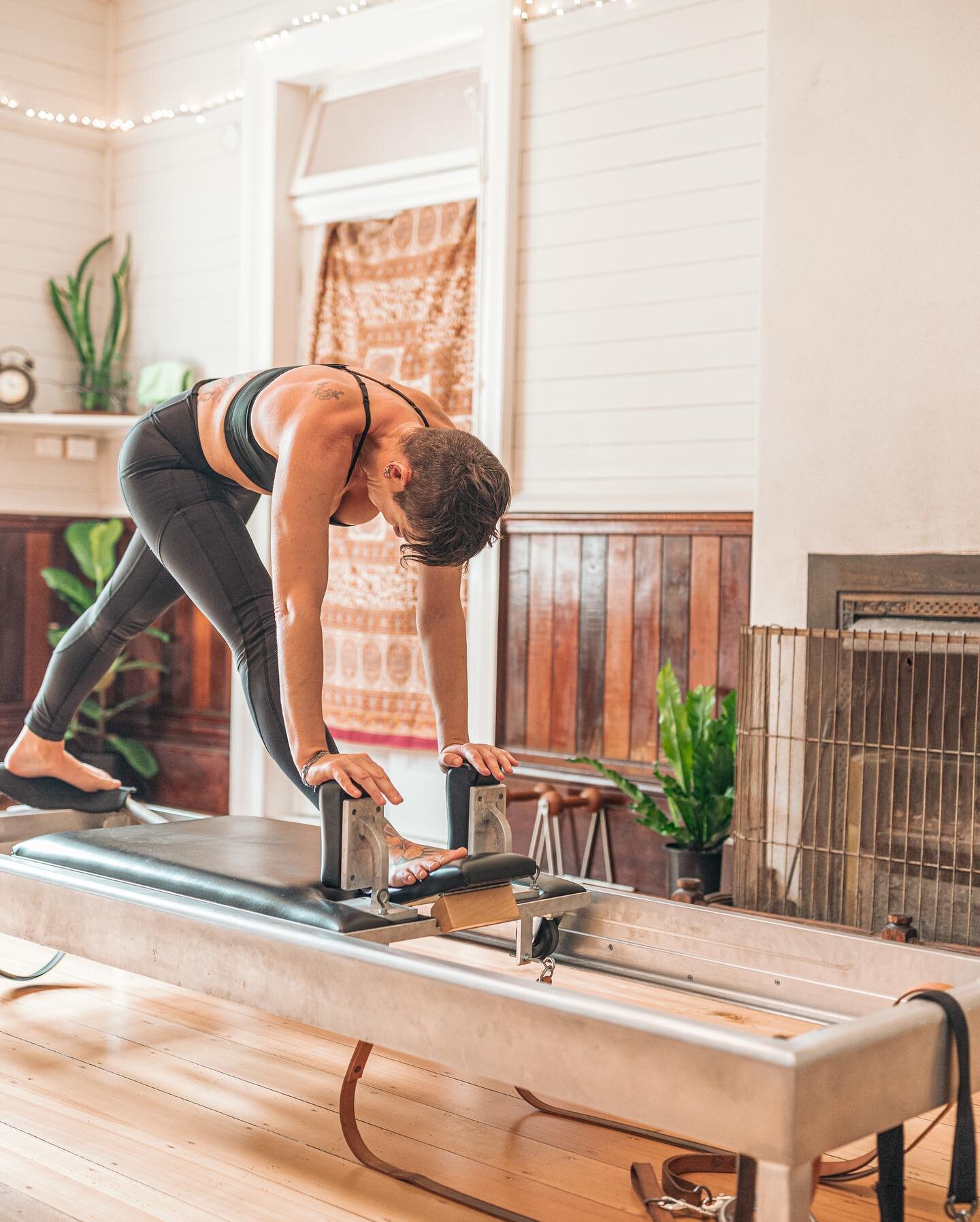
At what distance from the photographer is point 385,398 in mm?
2334

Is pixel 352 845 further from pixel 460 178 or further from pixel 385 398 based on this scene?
pixel 460 178

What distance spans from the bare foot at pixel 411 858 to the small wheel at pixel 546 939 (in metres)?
0.26

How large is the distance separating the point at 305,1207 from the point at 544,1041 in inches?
24.0

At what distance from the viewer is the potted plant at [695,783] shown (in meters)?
3.95

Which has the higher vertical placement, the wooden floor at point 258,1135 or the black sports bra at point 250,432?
the black sports bra at point 250,432

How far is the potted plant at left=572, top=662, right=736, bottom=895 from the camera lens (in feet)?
13.0

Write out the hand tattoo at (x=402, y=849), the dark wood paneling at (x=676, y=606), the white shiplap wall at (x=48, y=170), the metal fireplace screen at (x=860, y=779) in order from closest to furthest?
1. the hand tattoo at (x=402, y=849)
2. the metal fireplace screen at (x=860, y=779)
3. the dark wood paneling at (x=676, y=606)
4. the white shiplap wall at (x=48, y=170)

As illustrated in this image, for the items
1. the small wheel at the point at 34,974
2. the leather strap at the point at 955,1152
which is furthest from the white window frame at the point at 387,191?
the leather strap at the point at 955,1152

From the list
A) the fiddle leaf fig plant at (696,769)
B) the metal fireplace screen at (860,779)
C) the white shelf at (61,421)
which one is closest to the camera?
the metal fireplace screen at (860,779)

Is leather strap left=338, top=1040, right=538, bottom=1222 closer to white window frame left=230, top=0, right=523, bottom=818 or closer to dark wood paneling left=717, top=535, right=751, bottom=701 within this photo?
dark wood paneling left=717, top=535, right=751, bottom=701

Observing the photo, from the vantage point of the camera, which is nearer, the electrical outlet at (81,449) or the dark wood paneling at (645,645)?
the dark wood paneling at (645,645)

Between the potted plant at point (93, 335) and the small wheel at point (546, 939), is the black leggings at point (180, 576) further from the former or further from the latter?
the potted plant at point (93, 335)

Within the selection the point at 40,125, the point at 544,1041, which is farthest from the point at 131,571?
the point at 40,125

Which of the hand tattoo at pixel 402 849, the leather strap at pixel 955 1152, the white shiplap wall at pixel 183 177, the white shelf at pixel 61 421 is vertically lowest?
the leather strap at pixel 955 1152
